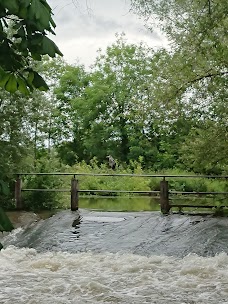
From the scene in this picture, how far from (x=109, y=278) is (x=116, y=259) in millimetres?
1149

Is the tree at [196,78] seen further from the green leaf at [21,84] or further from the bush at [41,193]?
the green leaf at [21,84]

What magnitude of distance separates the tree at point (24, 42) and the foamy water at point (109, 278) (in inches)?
152

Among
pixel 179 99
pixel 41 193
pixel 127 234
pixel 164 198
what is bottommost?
pixel 127 234

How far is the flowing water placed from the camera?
546cm

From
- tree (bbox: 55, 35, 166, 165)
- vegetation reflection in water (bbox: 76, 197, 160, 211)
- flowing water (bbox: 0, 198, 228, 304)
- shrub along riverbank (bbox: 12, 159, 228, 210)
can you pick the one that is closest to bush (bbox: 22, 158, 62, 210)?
shrub along riverbank (bbox: 12, 159, 228, 210)

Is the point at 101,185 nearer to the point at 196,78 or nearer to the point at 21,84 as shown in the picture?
the point at 196,78

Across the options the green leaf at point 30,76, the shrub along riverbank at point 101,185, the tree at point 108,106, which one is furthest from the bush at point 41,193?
the tree at point 108,106

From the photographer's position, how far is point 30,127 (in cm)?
1296

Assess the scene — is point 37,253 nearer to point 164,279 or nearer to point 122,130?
point 164,279

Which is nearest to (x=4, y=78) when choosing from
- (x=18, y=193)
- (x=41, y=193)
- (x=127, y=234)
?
(x=127, y=234)

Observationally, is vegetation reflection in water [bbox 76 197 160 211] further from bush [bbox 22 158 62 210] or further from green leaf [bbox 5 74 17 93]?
green leaf [bbox 5 74 17 93]

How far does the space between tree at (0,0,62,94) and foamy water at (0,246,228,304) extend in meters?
3.86

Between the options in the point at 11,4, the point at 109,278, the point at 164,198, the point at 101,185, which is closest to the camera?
the point at 11,4

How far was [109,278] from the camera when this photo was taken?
6137 mm
